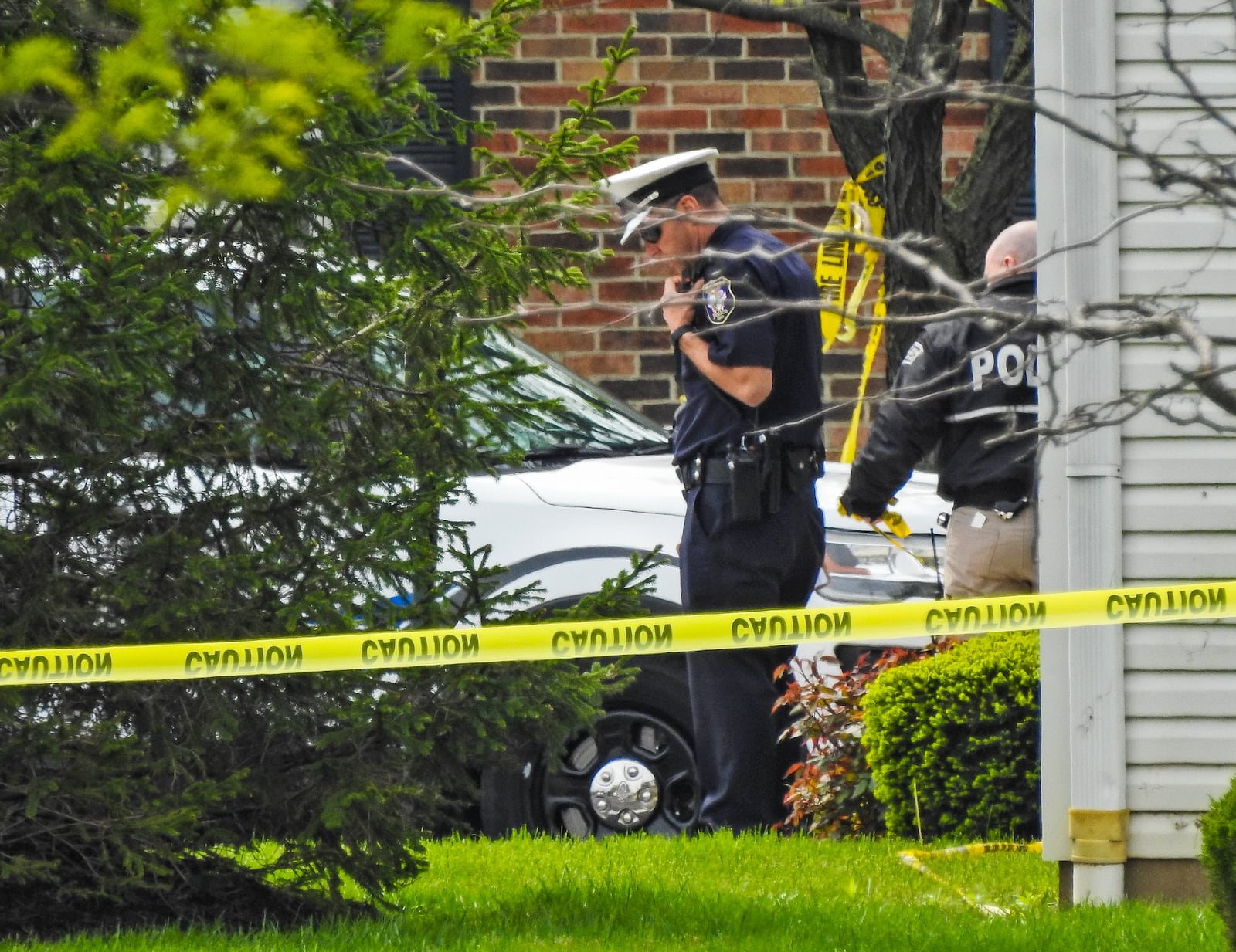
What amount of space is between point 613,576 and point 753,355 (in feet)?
3.27

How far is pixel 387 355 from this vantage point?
4.91 metres

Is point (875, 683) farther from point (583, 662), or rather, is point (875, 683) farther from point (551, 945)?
point (551, 945)

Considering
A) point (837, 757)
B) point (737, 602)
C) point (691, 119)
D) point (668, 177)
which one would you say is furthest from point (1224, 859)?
point (691, 119)

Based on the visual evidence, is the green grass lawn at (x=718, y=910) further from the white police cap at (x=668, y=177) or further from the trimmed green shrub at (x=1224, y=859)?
the white police cap at (x=668, y=177)

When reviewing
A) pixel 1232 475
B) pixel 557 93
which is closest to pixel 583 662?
pixel 1232 475

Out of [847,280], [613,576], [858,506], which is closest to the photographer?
[858,506]

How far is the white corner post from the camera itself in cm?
488

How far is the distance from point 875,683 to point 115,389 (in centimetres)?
291

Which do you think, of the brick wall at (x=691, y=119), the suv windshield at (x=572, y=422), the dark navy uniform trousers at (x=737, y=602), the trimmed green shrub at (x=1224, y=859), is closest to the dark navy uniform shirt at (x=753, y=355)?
the dark navy uniform trousers at (x=737, y=602)

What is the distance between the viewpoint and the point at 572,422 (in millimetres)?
7133

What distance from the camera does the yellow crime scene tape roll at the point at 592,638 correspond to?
4.11 meters

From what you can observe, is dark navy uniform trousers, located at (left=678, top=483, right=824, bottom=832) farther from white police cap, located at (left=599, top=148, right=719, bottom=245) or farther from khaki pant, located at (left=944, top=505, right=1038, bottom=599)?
white police cap, located at (left=599, top=148, right=719, bottom=245)

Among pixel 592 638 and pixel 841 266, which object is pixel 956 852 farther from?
pixel 841 266

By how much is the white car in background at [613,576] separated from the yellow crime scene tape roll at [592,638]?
1.99 metres
